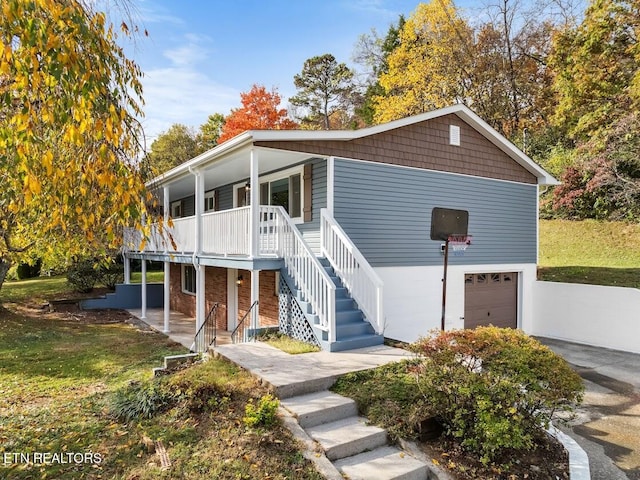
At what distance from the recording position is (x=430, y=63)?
914 inches

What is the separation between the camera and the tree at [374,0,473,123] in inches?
915

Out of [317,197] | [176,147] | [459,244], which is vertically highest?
[176,147]

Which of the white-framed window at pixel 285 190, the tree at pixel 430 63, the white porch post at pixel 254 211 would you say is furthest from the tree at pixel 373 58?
the white porch post at pixel 254 211

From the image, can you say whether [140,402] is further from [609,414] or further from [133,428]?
[609,414]

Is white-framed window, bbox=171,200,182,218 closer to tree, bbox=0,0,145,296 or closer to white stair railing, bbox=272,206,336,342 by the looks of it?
white stair railing, bbox=272,206,336,342

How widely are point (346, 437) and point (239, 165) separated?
24.5ft

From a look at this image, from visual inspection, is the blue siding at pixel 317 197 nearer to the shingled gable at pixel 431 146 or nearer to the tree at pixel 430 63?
the shingled gable at pixel 431 146

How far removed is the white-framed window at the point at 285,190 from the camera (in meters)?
10.2

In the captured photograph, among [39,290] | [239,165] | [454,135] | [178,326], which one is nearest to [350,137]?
[239,165]

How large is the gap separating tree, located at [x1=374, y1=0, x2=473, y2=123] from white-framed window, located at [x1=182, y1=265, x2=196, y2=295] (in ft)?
46.1

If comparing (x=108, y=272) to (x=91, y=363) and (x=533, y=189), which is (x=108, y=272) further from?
(x=533, y=189)

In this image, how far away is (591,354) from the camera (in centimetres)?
1022

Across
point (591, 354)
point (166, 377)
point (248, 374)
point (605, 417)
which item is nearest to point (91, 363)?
point (166, 377)

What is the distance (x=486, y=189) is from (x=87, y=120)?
10.8 metres
